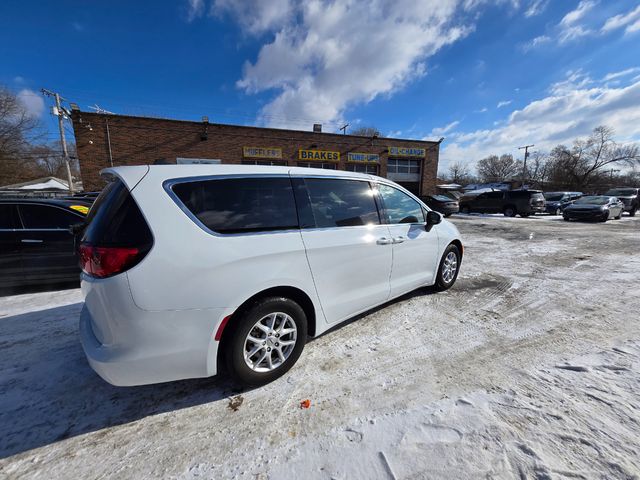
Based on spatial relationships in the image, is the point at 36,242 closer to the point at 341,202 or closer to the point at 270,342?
the point at 270,342

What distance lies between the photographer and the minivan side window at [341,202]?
260cm

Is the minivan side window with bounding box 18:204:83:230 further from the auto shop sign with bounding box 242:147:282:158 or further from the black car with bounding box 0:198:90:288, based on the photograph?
the auto shop sign with bounding box 242:147:282:158

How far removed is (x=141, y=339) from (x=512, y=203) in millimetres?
21872

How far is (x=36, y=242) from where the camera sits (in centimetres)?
418

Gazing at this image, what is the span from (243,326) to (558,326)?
145 inches

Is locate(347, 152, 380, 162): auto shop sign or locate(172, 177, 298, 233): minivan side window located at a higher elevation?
locate(347, 152, 380, 162): auto shop sign

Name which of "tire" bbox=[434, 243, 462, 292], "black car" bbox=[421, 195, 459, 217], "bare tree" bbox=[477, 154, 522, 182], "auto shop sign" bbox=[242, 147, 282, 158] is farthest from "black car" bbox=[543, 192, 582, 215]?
"bare tree" bbox=[477, 154, 522, 182]

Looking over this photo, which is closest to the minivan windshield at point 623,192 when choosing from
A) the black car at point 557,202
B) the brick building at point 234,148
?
the black car at point 557,202

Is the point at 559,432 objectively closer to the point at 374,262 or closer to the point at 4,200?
the point at 374,262

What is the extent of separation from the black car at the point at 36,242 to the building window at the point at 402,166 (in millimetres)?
23753

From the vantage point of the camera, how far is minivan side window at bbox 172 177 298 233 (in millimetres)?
1953

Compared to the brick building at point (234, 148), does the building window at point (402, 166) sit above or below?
below

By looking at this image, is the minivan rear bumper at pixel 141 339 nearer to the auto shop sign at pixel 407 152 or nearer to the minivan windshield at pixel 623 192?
the auto shop sign at pixel 407 152

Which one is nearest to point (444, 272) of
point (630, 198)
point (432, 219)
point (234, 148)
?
point (432, 219)
